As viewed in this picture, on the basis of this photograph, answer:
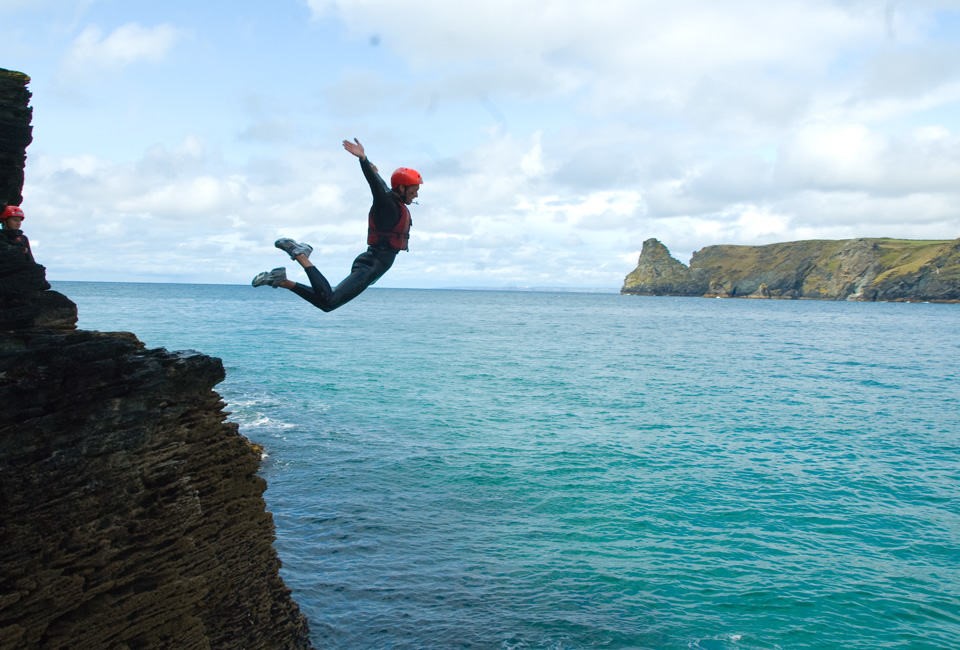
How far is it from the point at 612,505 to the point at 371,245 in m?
18.4

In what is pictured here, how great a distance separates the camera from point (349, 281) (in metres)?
9.21

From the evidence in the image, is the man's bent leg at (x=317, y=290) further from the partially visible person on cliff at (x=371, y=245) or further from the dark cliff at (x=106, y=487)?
the dark cliff at (x=106, y=487)

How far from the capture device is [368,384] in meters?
50.6

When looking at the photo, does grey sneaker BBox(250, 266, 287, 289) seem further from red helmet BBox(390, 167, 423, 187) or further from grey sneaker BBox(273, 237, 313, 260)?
red helmet BBox(390, 167, 423, 187)

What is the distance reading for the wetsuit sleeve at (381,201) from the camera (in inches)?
350

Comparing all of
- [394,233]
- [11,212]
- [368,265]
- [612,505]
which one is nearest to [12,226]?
[11,212]

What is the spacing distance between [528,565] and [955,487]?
61.5 feet

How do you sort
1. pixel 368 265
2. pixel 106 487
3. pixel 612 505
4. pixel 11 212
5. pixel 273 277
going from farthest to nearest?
1. pixel 612 505
2. pixel 106 487
3. pixel 11 212
4. pixel 368 265
5. pixel 273 277

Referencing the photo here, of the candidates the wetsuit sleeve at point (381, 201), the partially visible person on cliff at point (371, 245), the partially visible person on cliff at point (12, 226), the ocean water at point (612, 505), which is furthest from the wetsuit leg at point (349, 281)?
the ocean water at point (612, 505)

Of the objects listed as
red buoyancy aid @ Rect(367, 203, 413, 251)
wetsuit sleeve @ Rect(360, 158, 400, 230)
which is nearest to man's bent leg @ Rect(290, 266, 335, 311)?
red buoyancy aid @ Rect(367, 203, 413, 251)

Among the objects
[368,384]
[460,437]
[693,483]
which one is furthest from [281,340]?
[693,483]

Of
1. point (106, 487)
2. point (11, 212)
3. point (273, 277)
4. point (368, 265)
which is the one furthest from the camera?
point (106, 487)

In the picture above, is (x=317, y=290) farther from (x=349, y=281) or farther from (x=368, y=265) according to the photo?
(x=368, y=265)

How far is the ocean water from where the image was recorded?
16.7 m
